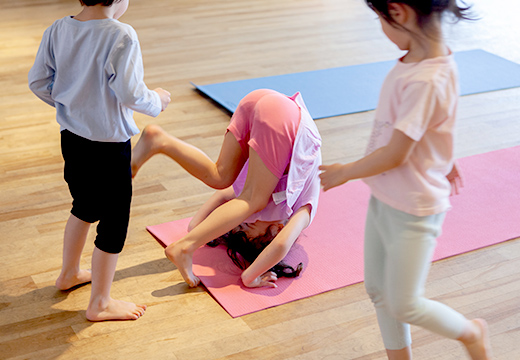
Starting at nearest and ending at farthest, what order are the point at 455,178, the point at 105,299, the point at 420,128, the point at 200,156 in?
the point at 420,128 → the point at 455,178 → the point at 105,299 → the point at 200,156

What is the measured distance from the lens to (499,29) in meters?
4.84

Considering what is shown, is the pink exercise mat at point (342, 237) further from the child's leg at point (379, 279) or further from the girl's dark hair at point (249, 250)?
the child's leg at point (379, 279)

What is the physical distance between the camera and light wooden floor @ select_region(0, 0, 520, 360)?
165cm

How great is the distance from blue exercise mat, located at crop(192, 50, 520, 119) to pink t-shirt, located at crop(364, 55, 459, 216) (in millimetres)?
1952

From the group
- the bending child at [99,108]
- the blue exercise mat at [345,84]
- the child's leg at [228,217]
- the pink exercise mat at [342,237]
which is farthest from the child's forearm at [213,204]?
the blue exercise mat at [345,84]

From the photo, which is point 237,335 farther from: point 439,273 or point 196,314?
point 439,273

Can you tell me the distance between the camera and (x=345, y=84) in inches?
143

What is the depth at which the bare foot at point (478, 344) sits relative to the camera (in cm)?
132

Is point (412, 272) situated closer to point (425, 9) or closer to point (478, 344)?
point (478, 344)

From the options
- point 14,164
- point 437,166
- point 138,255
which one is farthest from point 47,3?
A: point 437,166

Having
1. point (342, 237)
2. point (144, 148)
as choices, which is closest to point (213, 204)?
point (144, 148)

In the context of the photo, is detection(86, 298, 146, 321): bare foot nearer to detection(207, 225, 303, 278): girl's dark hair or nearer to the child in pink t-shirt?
detection(207, 225, 303, 278): girl's dark hair

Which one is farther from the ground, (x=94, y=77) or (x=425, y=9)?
(x=425, y=9)

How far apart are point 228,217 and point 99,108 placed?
0.53 m
